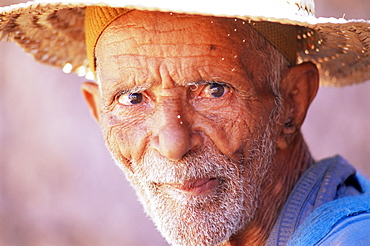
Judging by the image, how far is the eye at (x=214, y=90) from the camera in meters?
2.24

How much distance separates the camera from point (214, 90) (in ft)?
7.37

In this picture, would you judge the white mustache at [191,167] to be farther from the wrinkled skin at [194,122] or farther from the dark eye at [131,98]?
the dark eye at [131,98]

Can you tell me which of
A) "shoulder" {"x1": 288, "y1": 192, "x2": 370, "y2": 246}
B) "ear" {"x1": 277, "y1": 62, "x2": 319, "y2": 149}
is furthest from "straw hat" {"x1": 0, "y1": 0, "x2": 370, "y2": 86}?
"shoulder" {"x1": 288, "y1": 192, "x2": 370, "y2": 246}

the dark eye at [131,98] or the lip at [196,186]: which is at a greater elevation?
the dark eye at [131,98]

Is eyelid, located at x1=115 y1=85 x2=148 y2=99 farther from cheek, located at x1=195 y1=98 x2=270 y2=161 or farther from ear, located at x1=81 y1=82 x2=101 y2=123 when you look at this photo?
ear, located at x1=81 y1=82 x2=101 y2=123

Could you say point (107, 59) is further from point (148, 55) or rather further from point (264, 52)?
point (264, 52)

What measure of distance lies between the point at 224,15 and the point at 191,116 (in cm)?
51

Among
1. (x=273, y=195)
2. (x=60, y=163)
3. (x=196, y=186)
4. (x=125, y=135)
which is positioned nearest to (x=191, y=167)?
(x=196, y=186)

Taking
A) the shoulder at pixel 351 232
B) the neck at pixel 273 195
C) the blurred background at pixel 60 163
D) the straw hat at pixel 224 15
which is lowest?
the blurred background at pixel 60 163

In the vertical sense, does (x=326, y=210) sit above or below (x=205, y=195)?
above

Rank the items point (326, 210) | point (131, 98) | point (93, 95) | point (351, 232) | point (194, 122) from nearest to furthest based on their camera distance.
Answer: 1. point (351, 232)
2. point (326, 210)
3. point (194, 122)
4. point (131, 98)
5. point (93, 95)

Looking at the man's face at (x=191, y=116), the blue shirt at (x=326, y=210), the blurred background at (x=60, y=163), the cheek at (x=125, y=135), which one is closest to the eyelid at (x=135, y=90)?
the man's face at (x=191, y=116)

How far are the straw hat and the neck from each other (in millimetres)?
541

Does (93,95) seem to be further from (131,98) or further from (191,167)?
(191,167)
